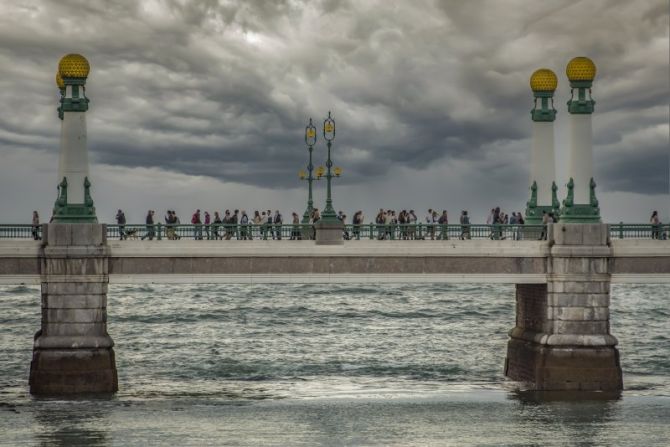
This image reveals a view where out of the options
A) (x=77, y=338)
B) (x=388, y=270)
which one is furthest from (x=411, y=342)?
(x=77, y=338)

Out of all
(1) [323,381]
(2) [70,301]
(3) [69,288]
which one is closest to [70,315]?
(2) [70,301]

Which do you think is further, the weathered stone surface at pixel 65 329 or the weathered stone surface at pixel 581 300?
the weathered stone surface at pixel 581 300

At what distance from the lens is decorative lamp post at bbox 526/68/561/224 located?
48031 millimetres

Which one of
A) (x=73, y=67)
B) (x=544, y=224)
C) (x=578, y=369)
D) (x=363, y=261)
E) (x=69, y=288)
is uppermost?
(x=73, y=67)

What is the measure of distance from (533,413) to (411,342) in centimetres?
3317

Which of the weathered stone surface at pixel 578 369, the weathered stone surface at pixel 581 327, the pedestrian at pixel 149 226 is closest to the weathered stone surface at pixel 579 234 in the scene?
the weathered stone surface at pixel 581 327

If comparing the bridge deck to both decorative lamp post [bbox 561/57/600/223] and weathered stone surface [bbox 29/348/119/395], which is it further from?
weathered stone surface [bbox 29/348/119/395]

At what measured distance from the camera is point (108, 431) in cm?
3575

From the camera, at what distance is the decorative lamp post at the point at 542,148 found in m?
48.0

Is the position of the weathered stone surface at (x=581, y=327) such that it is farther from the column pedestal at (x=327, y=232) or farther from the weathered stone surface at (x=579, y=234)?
the column pedestal at (x=327, y=232)

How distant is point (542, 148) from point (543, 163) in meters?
0.63

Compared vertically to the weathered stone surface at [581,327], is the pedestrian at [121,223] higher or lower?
higher

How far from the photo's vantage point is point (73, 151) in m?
42.2

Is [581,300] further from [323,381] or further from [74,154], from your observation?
[74,154]
